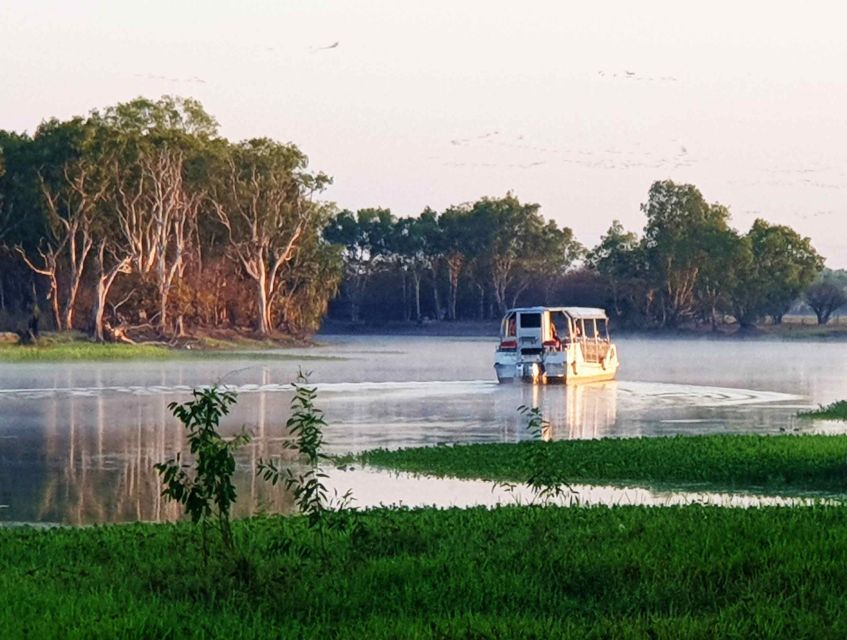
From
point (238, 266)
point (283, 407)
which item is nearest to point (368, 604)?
point (283, 407)

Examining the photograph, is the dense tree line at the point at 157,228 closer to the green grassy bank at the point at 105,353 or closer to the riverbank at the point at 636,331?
the green grassy bank at the point at 105,353

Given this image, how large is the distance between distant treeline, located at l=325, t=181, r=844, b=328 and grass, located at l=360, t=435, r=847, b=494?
11490 centimetres

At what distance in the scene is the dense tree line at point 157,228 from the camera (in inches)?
3634

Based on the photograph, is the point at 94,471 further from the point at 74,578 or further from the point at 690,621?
the point at 690,621

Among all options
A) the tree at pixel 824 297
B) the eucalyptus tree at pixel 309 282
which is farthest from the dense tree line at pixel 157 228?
the tree at pixel 824 297

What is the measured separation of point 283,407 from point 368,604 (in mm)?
30275

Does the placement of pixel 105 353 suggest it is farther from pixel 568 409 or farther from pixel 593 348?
pixel 568 409

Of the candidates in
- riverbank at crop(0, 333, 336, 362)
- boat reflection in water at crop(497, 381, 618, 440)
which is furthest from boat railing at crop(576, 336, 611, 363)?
riverbank at crop(0, 333, 336, 362)

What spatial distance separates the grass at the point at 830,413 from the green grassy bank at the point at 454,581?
71.9ft

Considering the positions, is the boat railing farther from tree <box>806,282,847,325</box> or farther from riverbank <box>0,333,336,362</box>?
tree <box>806,282,847,325</box>

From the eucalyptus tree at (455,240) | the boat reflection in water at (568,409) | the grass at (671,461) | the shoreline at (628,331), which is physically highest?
the eucalyptus tree at (455,240)

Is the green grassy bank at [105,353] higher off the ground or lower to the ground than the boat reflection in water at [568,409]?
lower

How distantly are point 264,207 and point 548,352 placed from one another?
1956 inches

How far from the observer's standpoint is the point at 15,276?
10675cm
